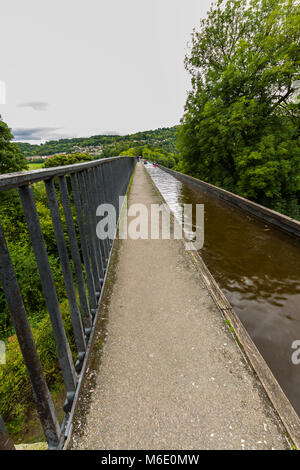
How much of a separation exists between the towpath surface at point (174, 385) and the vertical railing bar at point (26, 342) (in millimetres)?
292

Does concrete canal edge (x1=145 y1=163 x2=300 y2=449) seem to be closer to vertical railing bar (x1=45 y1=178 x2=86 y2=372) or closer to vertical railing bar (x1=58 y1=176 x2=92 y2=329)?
vertical railing bar (x1=45 y1=178 x2=86 y2=372)

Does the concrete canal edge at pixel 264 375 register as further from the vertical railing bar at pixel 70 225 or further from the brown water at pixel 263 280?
the vertical railing bar at pixel 70 225

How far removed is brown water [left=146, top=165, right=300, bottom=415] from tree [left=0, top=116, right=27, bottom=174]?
14.4m

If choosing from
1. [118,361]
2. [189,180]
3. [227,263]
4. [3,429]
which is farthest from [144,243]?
[189,180]

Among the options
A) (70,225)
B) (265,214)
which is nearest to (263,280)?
(265,214)

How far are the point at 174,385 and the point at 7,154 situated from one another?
55.8 feet

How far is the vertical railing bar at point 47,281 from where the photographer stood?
110 cm

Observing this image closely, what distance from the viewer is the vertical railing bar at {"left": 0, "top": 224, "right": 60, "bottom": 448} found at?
92cm

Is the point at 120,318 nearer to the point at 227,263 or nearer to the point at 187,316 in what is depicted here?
the point at 187,316

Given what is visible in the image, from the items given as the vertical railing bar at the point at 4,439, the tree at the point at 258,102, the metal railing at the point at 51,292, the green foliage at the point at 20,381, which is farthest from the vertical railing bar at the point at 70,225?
the tree at the point at 258,102

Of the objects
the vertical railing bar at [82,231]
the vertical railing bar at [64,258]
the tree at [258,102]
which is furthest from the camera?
the tree at [258,102]

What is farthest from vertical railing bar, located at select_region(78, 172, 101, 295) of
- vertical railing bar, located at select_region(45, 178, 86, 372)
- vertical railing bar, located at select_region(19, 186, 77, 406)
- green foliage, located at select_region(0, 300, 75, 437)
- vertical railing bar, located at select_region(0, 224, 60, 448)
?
vertical railing bar, located at select_region(0, 224, 60, 448)

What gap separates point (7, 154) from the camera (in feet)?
44.9
